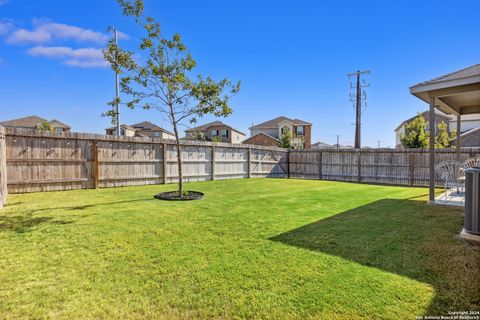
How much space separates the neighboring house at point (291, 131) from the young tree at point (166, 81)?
28126mm

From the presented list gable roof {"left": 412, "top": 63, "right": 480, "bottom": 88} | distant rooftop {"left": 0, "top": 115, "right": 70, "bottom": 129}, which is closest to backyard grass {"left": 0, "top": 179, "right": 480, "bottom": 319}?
gable roof {"left": 412, "top": 63, "right": 480, "bottom": 88}

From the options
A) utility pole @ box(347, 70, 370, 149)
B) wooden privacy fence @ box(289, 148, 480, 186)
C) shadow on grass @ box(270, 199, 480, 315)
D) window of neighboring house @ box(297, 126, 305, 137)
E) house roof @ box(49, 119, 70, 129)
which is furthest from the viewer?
house roof @ box(49, 119, 70, 129)

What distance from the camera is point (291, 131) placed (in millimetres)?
35938

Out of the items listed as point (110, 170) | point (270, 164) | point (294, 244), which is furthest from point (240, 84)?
point (270, 164)

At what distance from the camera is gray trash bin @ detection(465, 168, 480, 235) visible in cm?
380

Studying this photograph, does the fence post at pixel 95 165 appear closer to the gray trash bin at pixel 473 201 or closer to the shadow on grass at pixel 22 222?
the shadow on grass at pixel 22 222

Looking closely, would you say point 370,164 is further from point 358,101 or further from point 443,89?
point 358,101

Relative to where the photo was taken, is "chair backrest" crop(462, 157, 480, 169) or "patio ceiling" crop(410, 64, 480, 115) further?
"chair backrest" crop(462, 157, 480, 169)

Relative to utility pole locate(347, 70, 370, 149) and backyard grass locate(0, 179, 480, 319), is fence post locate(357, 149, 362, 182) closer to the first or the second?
utility pole locate(347, 70, 370, 149)

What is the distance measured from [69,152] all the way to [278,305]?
8669 mm

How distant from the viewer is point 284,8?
1110 centimetres

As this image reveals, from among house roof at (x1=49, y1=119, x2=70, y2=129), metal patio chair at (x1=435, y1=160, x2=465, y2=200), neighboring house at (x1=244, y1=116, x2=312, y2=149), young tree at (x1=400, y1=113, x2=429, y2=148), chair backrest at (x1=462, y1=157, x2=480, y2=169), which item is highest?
house roof at (x1=49, y1=119, x2=70, y2=129)

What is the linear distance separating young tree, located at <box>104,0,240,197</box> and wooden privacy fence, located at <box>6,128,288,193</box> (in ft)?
8.73

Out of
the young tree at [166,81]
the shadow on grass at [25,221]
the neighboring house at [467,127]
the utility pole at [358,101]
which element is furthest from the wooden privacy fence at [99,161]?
the neighboring house at [467,127]
